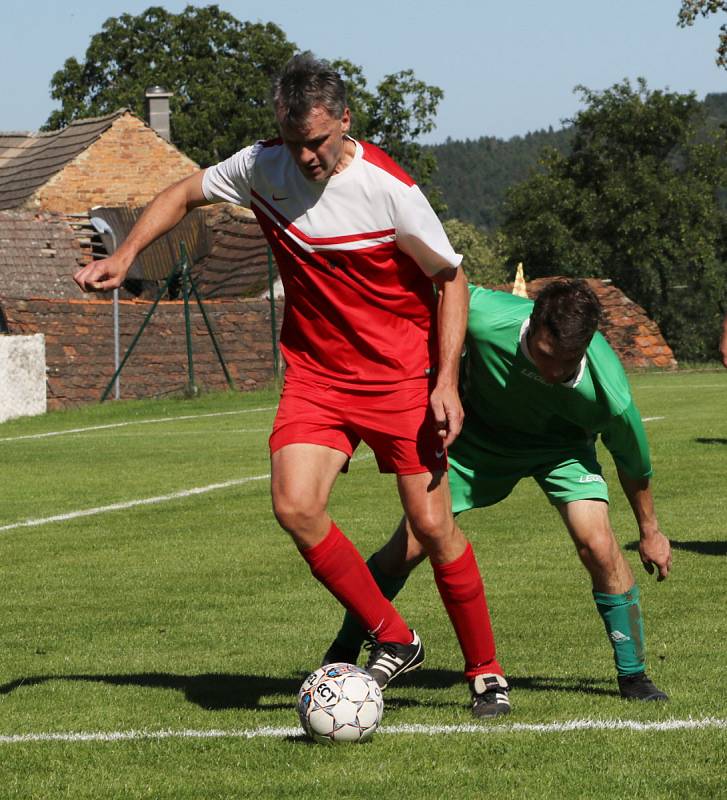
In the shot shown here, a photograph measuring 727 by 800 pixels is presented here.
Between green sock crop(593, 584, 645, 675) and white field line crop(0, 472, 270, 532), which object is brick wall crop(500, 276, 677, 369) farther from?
green sock crop(593, 584, 645, 675)

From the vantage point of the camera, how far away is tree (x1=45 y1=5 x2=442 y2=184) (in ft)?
215

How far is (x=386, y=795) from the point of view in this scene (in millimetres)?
4395

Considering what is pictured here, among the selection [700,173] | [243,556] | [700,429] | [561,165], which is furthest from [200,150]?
[243,556]

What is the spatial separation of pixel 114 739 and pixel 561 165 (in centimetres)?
6236

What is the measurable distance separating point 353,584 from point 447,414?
2.39ft

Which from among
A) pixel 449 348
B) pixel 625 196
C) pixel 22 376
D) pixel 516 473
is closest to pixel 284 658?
pixel 516 473

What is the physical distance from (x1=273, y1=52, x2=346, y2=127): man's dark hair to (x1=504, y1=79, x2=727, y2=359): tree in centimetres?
5667

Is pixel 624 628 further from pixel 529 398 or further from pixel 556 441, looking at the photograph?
pixel 529 398

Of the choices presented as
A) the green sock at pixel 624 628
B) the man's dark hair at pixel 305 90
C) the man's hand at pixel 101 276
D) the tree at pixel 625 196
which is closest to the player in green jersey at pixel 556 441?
the green sock at pixel 624 628

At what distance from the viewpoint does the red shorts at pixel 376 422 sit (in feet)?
18.0

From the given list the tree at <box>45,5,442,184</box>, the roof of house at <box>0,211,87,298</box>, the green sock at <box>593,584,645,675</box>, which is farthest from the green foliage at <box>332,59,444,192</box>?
the green sock at <box>593,584,645,675</box>

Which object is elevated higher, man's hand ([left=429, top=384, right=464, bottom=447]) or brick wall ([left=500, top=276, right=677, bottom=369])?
man's hand ([left=429, top=384, right=464, bottom=447])

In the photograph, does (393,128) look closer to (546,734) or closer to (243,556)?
(243,556)

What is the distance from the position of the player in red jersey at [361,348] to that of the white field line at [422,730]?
193 mm
